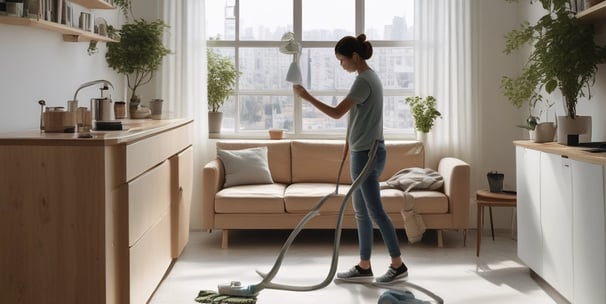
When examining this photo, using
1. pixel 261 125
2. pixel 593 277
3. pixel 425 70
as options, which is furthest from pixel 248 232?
pixel 593 277

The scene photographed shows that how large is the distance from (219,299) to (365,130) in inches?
50.0

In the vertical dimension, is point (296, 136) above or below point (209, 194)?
above

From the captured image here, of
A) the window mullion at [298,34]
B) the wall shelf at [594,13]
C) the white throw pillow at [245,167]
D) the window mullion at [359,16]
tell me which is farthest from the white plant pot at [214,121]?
the wall shelf at [594,13]

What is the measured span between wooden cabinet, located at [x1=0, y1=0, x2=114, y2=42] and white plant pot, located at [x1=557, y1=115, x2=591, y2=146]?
281 cm

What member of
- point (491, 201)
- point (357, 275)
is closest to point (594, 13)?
point (491, 201)

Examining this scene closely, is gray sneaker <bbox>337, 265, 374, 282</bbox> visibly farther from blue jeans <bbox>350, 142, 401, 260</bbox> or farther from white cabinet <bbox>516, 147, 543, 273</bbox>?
white cabinet <bbox>516, 147, 543, 273</bbox>

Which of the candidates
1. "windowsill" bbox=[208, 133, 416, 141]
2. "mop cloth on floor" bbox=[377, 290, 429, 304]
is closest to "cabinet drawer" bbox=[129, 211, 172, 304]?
"mop cloth on floor" bbox=[377, 290, 429, 304]

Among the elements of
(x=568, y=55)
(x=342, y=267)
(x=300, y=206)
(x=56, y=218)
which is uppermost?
(x=568, y=55)

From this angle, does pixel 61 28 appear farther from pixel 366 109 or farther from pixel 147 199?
pixel 366 109

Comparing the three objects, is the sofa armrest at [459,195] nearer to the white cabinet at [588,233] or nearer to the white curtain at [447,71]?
the white curtain at [447,71]

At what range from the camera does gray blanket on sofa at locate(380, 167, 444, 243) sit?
492 cm

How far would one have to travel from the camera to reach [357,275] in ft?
13.2

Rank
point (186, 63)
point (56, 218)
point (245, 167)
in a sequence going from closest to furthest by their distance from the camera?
point (56, 218) → point (245, 167) → point (186, 63)

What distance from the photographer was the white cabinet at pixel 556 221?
3377mm
